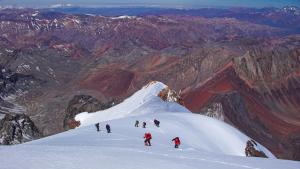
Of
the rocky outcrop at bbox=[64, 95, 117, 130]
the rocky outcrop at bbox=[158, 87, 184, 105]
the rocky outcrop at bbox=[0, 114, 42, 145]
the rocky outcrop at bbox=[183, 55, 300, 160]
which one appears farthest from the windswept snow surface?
the rocky outcrop at bbox=[183, 55, 300, 160]

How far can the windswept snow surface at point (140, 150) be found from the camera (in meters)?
29.3

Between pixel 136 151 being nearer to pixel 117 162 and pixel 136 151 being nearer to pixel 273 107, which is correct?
pixel 117 162

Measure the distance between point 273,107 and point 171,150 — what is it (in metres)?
158

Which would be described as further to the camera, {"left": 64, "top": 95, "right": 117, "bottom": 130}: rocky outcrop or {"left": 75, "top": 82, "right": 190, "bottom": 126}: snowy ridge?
{"left": 64, "top": 95, "right": 117, "bottom": 130}: rocky outcrop

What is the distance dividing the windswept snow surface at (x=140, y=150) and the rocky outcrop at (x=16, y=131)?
56.7m

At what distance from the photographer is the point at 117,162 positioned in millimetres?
30516

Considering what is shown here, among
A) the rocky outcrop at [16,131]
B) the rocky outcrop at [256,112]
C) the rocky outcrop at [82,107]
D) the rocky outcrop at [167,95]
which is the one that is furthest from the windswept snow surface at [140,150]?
the rocky outcrop at [256,112]

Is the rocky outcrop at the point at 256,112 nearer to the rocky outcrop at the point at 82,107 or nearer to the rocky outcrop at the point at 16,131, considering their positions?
the rocky outcrop at the point at 82,107

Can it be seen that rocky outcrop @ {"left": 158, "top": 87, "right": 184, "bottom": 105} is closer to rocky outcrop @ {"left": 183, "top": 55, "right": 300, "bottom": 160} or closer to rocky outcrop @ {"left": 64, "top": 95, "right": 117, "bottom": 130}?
rocky outcrop @ {"left": 64, "top": 95, "right": 117, "bottom": 130}

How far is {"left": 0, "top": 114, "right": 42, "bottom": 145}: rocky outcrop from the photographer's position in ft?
366

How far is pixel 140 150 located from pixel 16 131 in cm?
8271

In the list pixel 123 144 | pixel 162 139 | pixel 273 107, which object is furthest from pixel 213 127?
pixel 273 107

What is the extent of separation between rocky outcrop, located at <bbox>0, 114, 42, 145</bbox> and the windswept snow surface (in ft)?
186

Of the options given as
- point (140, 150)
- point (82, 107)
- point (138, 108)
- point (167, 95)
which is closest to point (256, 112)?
point (82, 107)
